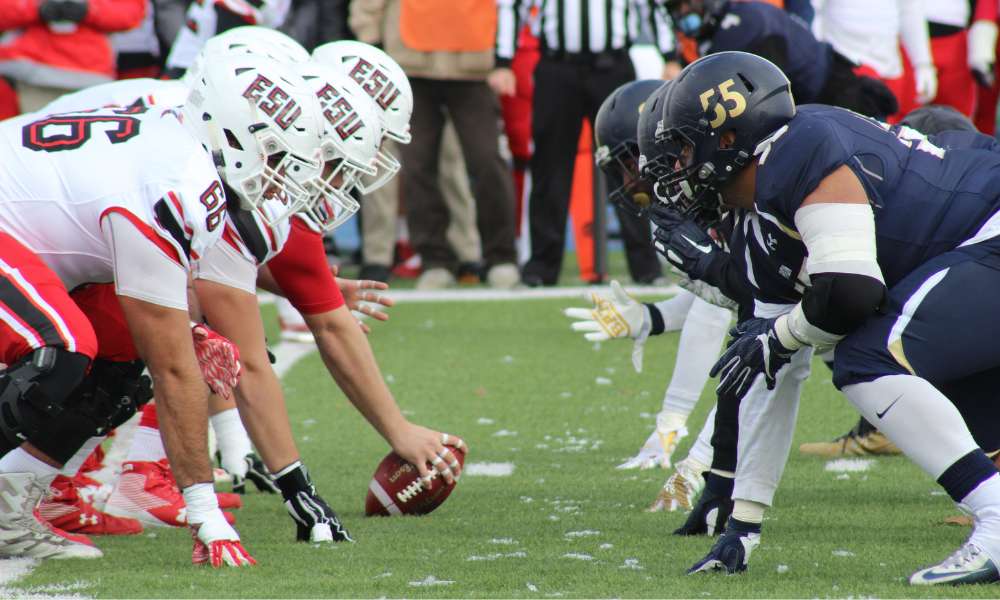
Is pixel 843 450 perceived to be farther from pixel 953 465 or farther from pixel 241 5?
pixel 241 5

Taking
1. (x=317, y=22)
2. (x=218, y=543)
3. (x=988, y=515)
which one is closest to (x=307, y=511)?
(x=218, y=543)

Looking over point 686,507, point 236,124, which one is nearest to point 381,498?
point 686,507

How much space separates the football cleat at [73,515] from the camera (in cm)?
455

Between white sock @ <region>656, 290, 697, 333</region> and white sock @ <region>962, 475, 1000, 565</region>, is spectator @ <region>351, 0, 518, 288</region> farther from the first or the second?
white sock @ <region>962, 475, 1000, 565</region>

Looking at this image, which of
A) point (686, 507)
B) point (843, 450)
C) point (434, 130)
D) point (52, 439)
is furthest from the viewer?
point (434, 130)

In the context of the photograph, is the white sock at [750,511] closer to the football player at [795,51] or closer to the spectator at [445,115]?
the football player at [795,51]

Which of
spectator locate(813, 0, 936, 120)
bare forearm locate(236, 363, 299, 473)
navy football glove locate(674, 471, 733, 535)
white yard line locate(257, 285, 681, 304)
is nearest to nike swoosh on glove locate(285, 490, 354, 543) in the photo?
bare forearm locate(236, 363, 299, 473)

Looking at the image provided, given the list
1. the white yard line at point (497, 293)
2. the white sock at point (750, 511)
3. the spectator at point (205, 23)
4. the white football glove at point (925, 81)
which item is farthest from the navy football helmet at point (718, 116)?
the white football glove at point (925, 81)

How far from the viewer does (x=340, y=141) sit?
4301mm

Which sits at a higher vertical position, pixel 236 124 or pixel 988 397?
pixel 236 124

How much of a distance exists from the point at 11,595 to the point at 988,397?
2.52 meters

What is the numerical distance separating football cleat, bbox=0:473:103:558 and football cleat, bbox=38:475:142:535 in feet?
1.01

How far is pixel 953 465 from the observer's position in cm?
348

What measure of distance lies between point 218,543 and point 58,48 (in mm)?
5472
